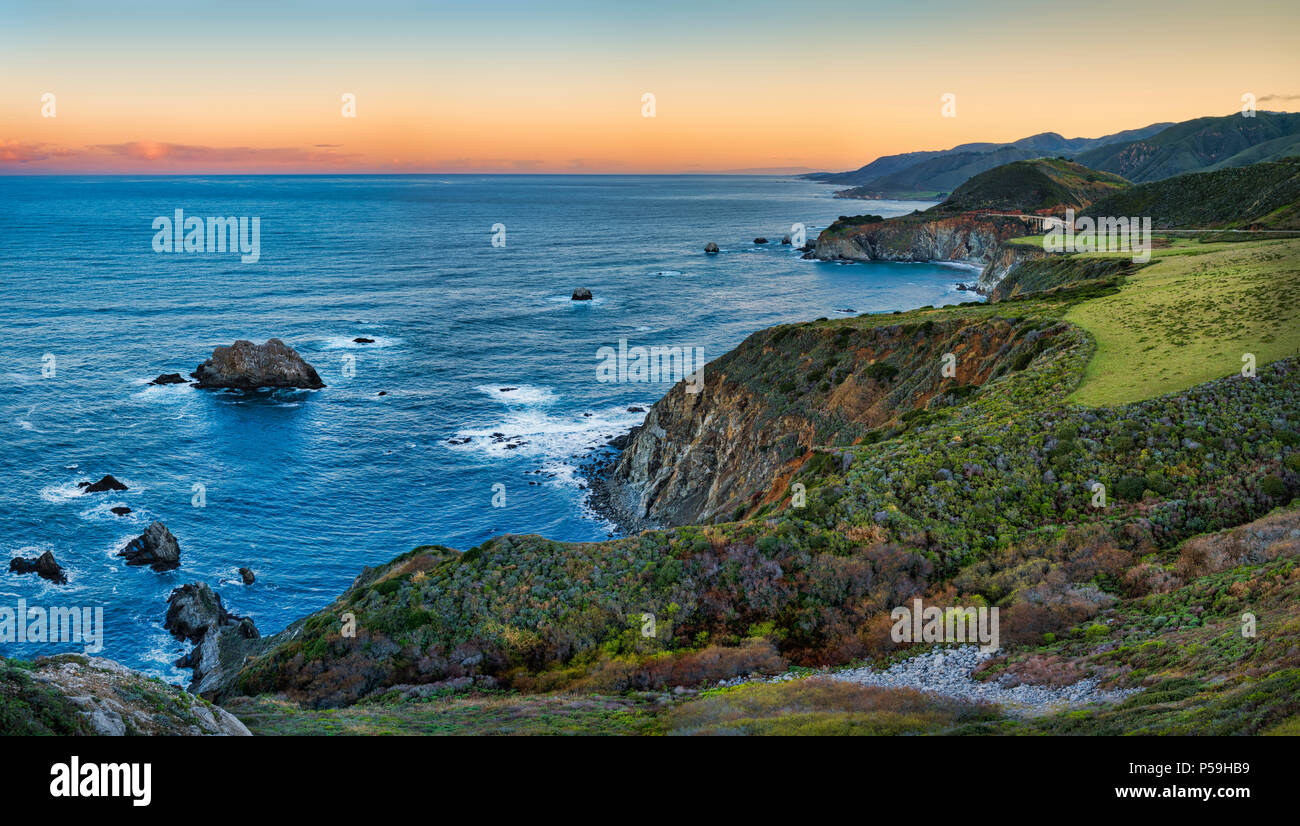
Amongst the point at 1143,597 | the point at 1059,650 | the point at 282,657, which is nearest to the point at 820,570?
the point at 1059,650

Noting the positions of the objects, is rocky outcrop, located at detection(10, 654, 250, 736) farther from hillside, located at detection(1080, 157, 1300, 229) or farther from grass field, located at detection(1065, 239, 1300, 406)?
hillside, located at detection(1080, 157, 1300, 229)

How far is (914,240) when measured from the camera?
19025cm

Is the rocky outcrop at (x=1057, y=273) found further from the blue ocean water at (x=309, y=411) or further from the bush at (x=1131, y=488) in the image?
the bush at (x=1131, y=488)

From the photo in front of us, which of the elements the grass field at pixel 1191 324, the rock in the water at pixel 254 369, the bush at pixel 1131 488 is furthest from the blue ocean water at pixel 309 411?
the bush at pixel 1131 488

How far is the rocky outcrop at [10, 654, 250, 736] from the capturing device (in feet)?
45.4

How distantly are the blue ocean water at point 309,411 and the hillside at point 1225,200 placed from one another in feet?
123

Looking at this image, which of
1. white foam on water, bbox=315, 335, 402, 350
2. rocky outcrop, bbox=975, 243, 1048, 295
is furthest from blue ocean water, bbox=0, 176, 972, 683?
rocky outcrop, bbox=975, 243, 1048, 295

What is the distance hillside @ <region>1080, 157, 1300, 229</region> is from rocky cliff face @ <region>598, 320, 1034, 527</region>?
70203 mm

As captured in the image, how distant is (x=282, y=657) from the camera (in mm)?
27531

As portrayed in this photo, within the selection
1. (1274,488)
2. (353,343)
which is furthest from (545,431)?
(1274,488)

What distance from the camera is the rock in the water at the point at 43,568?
48.4m

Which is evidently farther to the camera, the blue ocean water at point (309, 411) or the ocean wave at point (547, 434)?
the ocean wave at point (547, 434)
